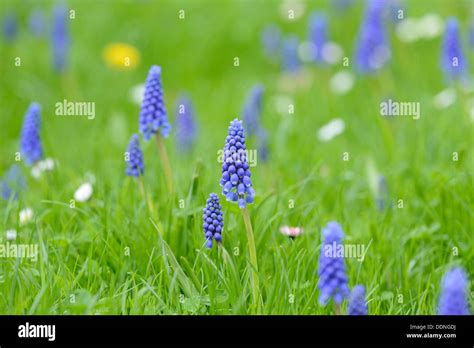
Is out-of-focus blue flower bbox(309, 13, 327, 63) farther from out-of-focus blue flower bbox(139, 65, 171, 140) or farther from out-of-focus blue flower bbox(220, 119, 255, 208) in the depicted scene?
out-of-focus blue flower bbox(220, 119, 255, 208)

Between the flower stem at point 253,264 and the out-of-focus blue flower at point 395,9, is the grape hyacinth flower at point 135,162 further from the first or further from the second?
the out-of-focus blue flower at point 395,9

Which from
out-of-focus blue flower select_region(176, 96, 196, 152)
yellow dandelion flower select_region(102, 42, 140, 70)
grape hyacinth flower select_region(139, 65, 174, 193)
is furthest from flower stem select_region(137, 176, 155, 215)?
yellow dandelion flower select_region(102, 42, 140, 70)

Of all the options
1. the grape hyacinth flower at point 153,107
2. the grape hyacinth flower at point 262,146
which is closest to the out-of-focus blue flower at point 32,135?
the grape hyacinth flower at point 153,107

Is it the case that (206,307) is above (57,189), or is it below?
below

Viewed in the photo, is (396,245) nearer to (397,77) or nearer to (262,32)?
(397,77)
